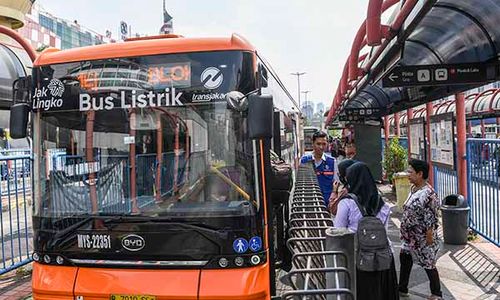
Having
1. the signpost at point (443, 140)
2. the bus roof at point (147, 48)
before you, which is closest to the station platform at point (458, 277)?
the signpost at point (443, 140)

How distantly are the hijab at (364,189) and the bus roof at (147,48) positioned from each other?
4.65ft

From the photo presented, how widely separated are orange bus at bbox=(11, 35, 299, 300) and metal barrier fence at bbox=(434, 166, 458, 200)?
657 cm

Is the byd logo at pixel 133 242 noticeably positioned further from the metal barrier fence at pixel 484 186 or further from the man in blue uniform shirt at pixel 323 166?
the metal barrier fence at pixel 484 186

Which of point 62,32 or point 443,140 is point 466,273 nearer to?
point 443,140

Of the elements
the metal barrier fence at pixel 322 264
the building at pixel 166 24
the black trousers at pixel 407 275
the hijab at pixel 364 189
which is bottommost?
the black trousers at pixel 407 275

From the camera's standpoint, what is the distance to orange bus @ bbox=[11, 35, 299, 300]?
3635 millimetres

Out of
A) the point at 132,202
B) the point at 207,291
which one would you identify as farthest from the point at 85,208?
the point at 207,291

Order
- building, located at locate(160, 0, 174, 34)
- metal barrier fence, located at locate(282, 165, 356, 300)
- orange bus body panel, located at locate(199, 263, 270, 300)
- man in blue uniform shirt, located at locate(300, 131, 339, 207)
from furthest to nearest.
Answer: man in blue uniform shirt, located at locate(300, 131, 339, 207), building, located at locate(160, 0, 174, 34), orange bus body panel, located at locate(199, 263, 270, 300), metal barrier fence, located at locate(282, 165, 356, 300)

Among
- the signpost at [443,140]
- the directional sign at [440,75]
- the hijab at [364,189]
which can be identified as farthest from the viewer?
the signpost at [443,140]

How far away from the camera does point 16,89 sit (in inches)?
180

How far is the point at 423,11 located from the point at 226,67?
5.81 feet

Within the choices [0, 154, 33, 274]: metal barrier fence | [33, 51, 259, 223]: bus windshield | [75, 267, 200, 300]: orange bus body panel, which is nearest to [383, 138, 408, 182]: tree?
[0, 154, 33, 274]: metal barrier fence

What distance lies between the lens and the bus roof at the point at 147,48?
3.85m

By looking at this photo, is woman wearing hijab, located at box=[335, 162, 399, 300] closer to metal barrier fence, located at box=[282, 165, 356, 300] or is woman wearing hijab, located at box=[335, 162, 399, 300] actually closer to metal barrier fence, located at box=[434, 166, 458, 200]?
metal barrier fence, located at box=[282, 165, 356, 300]
